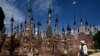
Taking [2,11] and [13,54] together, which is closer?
[13,54]

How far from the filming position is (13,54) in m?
22.6

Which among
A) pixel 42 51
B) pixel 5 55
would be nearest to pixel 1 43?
pixel 5 55

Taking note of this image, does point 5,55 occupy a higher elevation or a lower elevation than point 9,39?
lower

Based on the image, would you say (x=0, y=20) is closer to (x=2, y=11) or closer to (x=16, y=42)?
(x=2, y=11)

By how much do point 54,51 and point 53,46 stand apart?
1.40 metres

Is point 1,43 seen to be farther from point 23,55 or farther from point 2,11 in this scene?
point 2,11

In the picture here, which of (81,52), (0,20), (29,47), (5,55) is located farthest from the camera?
(0,20)

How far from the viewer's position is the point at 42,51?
2308 cm

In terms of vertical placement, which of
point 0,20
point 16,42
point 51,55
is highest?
point 0,20

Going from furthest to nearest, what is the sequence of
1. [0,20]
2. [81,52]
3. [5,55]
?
[0,20] < [5,55] < [81,52]

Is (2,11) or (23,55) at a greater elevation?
(2,11)

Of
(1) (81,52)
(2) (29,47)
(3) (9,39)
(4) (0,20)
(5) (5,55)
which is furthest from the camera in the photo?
(4) (0,20)

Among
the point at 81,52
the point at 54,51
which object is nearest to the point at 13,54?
the point at 54,51

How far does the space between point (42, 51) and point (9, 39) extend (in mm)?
4104
